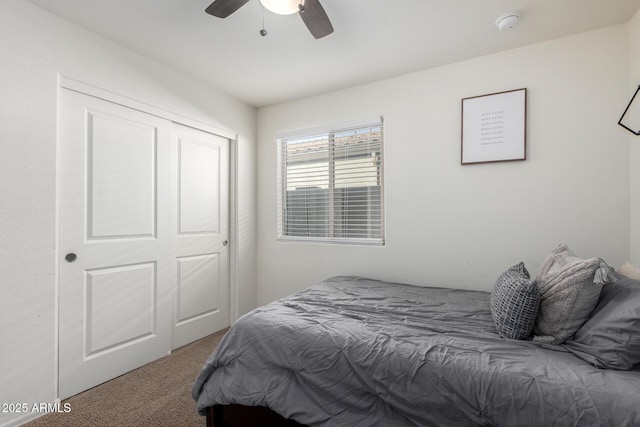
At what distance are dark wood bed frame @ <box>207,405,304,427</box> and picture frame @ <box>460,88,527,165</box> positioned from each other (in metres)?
2.25

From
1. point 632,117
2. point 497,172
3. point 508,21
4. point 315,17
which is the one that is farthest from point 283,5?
point 632,117

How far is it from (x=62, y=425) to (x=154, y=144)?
200cm

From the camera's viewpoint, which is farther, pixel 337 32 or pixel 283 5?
pixel 337 32

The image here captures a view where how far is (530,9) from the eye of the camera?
192 centimetres

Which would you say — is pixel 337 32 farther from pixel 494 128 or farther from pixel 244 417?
pixel 244 417

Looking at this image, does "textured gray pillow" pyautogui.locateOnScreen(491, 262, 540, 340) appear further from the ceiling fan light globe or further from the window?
the ceiling fan light globe

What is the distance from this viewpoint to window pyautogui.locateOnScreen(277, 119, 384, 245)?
301cm

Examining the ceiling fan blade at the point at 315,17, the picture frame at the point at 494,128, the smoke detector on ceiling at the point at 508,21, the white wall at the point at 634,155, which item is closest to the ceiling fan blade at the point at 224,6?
the ceiling fan blade at the point at 315,17

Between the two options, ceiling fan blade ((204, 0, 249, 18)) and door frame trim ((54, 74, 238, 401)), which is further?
door frame trim ((54, 74, 238, 401))

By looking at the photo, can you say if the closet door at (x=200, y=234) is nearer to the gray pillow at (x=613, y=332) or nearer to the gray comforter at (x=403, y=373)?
the gray comforter at (x=403, y=373)

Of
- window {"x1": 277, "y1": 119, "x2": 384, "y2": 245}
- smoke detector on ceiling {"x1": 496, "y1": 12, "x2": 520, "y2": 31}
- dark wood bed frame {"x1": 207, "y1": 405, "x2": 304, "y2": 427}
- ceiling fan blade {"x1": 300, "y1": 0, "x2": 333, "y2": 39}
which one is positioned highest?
smoke detector on ceiling {"x1": 496, "y1": 12, "x2": 520, "y2": 31}

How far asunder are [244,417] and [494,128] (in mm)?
2613

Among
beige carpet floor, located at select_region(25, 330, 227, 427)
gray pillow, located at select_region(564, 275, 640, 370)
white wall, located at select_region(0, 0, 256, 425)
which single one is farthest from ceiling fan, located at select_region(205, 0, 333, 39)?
beige carpet floor, located at select_region(25, 330, 227, 427)

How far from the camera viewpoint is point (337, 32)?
85.4 inches
